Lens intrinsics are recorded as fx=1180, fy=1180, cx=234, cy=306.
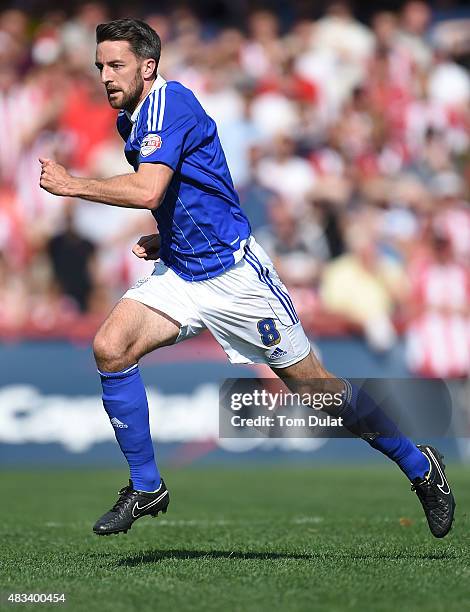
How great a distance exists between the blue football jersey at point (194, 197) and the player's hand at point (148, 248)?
23 cm

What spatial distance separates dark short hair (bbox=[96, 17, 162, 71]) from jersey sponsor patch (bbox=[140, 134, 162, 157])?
449mm

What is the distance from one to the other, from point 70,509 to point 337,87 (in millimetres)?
8564

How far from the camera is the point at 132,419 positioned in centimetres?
584

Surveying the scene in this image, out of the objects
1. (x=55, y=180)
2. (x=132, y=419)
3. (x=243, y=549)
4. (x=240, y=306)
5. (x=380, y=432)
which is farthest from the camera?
(x=243, y=549)

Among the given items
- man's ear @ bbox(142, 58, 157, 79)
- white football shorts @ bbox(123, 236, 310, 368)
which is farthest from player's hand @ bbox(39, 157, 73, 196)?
white football shorts @ bbox(123, 236, 310, 368)

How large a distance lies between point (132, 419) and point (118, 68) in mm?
1710

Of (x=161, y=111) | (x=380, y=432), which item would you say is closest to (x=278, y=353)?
(x=380, y=432)

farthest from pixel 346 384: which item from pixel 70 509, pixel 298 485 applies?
pixel 298 485

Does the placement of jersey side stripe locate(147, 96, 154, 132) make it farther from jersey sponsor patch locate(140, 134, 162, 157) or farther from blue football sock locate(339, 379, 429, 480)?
blue football sock locate(339, 379, 429, 480)

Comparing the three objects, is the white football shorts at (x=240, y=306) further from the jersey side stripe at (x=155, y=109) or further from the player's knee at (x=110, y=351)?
the jersey side stripe at (x=155, y=109)

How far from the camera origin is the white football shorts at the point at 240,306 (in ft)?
19.5

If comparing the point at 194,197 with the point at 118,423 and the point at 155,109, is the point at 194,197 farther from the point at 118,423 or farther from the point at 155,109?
the point at 118,423

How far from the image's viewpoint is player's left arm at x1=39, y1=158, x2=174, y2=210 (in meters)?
5.31

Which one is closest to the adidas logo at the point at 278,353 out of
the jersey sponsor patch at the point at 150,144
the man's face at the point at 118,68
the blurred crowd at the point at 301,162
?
the jersey sponsor patch at the point at 150,144
